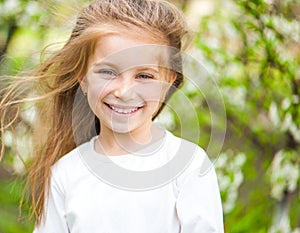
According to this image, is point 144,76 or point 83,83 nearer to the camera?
point 144,76

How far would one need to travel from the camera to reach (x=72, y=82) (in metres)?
2.31

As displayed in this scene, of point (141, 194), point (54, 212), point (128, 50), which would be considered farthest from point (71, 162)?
point (128, 50)

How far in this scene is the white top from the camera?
2102mm

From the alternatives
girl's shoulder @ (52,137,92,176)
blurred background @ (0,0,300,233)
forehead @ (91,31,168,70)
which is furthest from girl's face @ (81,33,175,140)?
blurred background @ (0,0,300,233)

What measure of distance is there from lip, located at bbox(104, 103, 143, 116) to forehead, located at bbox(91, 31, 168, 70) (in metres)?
0.10

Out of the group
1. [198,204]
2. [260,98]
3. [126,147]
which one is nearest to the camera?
[198,204]

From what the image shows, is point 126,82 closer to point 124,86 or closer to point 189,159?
point 124,86

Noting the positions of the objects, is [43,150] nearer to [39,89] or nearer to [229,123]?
[39,89]

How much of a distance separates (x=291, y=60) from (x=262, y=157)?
434mm

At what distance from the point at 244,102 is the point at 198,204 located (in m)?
1.37

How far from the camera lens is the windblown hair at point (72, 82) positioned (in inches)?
86.2

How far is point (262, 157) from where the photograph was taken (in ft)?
11.5

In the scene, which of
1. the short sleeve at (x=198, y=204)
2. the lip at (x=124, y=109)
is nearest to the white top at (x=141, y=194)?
the short sleeve at (x=198, y=204)

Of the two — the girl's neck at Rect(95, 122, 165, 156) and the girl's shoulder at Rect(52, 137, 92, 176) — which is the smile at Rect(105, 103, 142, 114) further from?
the girl's shoulder at Rect(52, 137, 92, 176)
